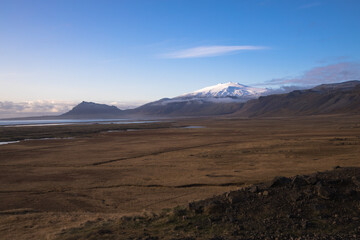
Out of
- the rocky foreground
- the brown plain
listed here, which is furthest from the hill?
the rocky foreground

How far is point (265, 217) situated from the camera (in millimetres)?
8781

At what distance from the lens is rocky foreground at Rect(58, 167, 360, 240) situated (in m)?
8.02

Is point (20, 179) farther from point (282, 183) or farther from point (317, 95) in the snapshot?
point (317, 95)

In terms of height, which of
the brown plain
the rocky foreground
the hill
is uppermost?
the hill

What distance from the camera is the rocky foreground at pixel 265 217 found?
26.3ft

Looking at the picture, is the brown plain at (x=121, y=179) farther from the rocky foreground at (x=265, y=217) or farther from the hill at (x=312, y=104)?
the hill at (x=312, y=104)

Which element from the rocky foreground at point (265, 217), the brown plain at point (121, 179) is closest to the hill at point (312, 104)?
the brown plain at point (121, 179)

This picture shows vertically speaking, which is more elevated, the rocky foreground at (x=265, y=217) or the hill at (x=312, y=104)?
the hill at (x=312, y=104)

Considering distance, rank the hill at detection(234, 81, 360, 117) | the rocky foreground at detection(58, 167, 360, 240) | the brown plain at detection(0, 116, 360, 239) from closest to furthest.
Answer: the rocky foreground at detection(58, 167, 360, 240)
the brown plain at detection(0, 116, 360, 239)
the hill at detection(234, 81, 360, 117)

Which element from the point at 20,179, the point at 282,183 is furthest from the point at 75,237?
the point at 20,179

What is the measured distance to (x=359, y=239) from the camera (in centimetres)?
724

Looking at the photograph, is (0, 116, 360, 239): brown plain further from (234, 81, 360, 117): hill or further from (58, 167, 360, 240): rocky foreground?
(234, 81, 360, 117): hill

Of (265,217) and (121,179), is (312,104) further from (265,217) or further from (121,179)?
(265,217)

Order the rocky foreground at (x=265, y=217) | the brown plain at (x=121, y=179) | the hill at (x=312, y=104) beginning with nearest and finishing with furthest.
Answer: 1. the rocky foreground at (x=265, y=217)
2. the brown plain at (x=121, y=179)
3. the hill at (x=312, y=104)
